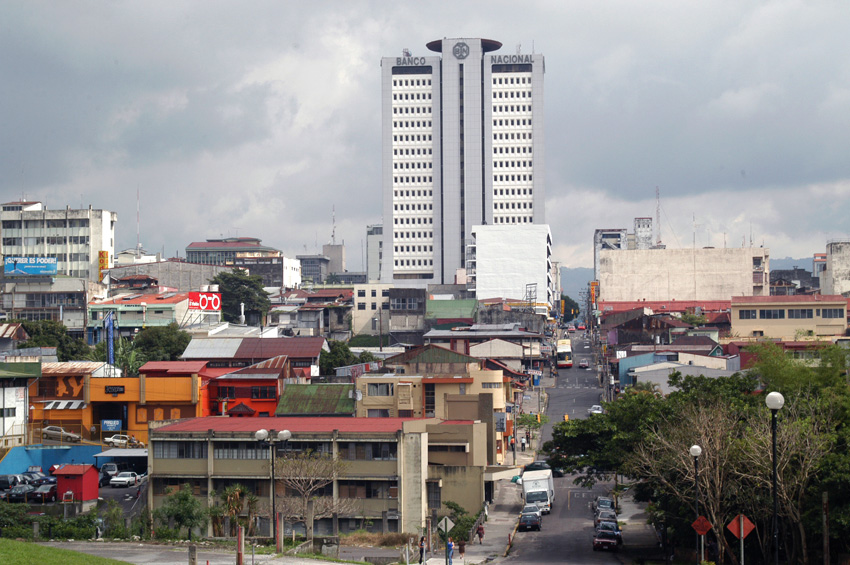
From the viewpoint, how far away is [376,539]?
182ft

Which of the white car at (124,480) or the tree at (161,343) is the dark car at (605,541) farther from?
the tree at (161,343)

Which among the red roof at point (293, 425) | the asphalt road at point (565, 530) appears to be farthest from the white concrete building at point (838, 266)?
the red roof at point (293, 425)

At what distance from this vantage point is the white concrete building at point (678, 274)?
187375 mm

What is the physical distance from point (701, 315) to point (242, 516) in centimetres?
11194

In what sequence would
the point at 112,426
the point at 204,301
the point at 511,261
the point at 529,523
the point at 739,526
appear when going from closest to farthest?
the point at 739,526 → the point at 529,523 → the point at 112,426 → the point at 204,301 → the point at 511,261

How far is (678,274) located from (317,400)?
122 metres

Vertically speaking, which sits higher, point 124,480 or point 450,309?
point 450,309

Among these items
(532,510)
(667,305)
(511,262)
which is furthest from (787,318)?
(511,262)

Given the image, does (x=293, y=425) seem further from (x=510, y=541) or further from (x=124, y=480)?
(x=124, y=480)

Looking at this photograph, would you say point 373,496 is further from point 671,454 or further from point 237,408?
point 237,408

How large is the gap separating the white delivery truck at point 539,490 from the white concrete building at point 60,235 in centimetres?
11403

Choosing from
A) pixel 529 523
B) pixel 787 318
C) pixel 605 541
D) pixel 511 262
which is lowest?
pixel 529 523

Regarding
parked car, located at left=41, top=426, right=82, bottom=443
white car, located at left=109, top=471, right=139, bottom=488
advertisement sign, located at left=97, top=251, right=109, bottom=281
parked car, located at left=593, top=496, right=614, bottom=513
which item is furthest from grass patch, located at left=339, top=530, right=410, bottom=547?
advertisement sign, located at left=97, top=251, right=109, bottom=281

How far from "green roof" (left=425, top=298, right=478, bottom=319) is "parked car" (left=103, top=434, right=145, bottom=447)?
81378mm
